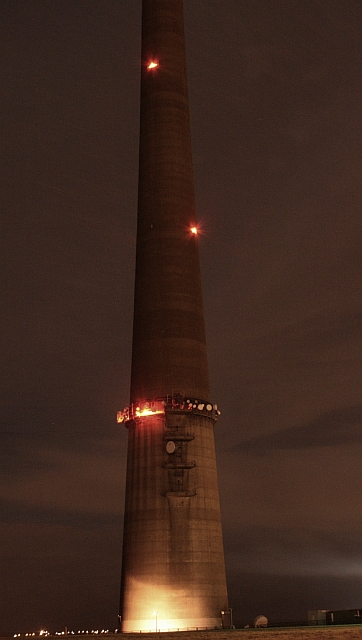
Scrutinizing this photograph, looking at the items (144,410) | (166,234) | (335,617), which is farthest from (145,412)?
(335,617)

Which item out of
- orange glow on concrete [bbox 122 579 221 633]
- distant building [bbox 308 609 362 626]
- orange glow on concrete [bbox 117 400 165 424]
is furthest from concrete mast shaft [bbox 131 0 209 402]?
distant building [bbox 308 609 362 626]

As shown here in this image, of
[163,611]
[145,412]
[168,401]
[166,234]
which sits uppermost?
[166,234]

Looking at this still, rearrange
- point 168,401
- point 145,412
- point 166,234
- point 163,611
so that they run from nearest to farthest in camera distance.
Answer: point 163,611 → point 168,401 → point 145,412 → point 166,234

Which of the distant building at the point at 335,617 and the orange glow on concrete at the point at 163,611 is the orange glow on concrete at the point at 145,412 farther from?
the distant building at the point at 335,617

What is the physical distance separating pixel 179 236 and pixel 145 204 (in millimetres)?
4586

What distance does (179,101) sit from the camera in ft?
247

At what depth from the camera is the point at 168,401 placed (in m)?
65.2

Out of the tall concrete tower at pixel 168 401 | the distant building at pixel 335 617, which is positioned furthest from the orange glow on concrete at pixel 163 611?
the distant building at pixel 335 617

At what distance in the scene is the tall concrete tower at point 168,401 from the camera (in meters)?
61.7

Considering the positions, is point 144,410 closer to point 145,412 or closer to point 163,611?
point 145,412

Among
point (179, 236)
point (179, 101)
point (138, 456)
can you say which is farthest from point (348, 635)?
point (179, 101)

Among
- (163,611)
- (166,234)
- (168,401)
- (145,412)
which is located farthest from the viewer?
(166,234)

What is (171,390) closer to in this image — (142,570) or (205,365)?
(205,365)

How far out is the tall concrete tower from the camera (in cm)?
6166
